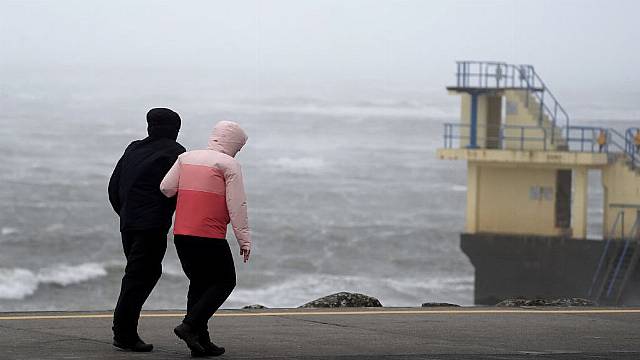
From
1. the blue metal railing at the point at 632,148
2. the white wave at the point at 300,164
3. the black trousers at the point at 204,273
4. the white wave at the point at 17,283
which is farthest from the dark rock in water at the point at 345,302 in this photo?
the white wave at the point at 300,164

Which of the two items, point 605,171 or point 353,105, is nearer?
point 605,171

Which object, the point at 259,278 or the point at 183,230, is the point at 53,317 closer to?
the point at 183,230

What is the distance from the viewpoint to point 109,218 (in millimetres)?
95438

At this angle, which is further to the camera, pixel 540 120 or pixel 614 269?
pixel 540 120

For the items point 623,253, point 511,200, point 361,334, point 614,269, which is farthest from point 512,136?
point 361,334

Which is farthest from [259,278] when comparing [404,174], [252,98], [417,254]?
[252,98]

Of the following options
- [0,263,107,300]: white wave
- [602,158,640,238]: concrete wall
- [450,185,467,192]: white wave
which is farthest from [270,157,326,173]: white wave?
[602,158,640,238]: concrete wall

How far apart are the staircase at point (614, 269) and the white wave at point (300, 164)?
81.5 meters

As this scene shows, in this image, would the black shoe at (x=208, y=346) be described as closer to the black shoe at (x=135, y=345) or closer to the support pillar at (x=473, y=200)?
the black shoe at (x=135, y=345)

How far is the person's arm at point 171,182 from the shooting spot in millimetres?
9242

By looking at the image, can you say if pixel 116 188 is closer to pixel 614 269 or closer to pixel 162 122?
pixel 162 122

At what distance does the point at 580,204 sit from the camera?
44.6 m

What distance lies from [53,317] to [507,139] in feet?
115

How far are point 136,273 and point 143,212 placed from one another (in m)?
0.41
